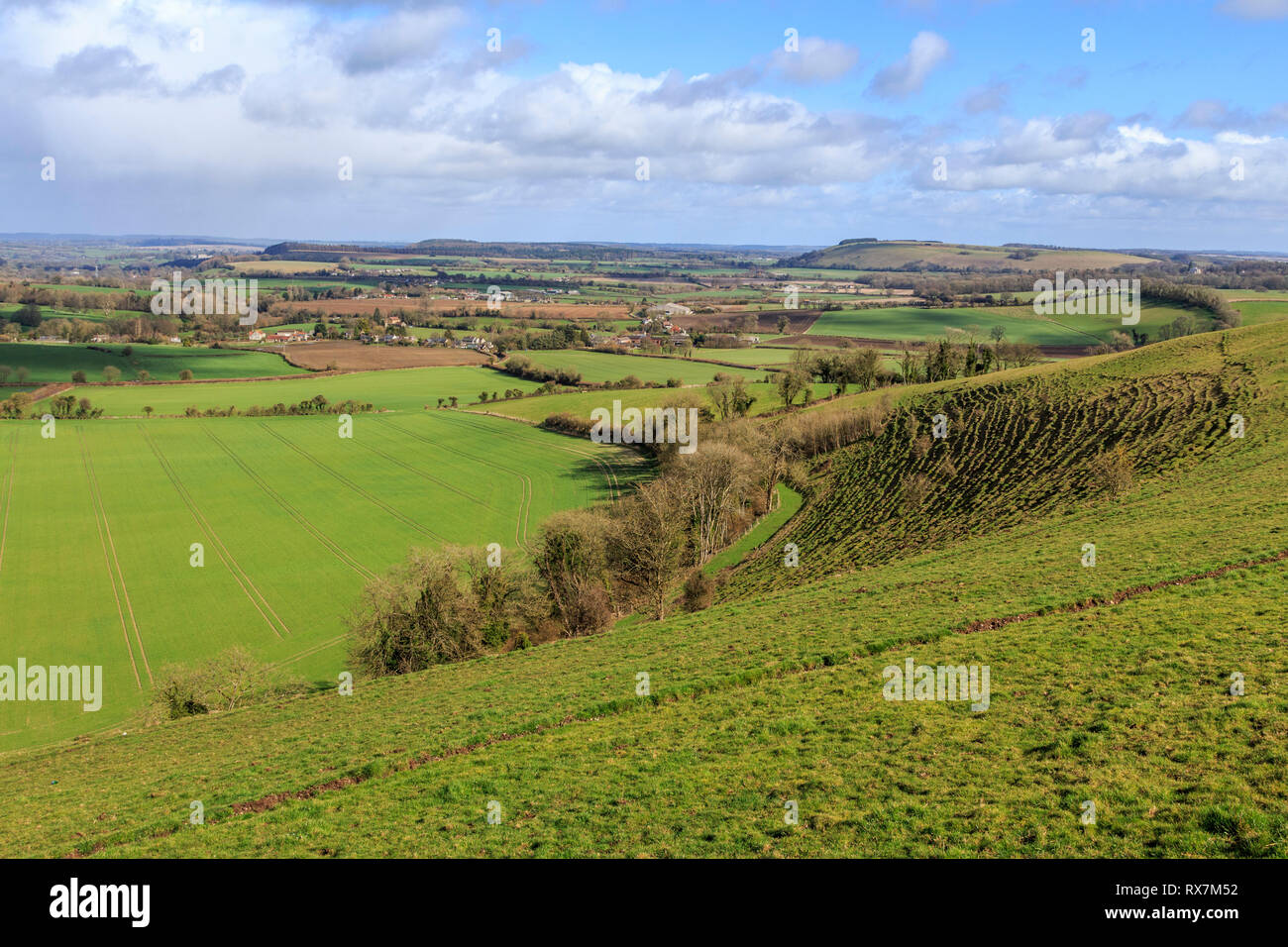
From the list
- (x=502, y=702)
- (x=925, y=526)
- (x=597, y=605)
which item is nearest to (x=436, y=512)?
(x=597, y=605)

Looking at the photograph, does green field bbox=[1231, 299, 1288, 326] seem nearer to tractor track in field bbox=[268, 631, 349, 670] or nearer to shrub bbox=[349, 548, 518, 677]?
shrub bbox=[349, 548, 518, 677]

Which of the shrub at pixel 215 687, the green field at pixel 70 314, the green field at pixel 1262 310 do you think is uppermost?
the green field at pixel 70 314

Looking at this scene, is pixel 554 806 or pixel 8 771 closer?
pixel 554 806

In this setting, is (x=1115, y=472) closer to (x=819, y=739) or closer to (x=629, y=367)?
(x=819, y=739)

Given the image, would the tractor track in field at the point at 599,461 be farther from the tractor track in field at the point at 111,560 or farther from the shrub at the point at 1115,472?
the shrub at the point at 1115,472

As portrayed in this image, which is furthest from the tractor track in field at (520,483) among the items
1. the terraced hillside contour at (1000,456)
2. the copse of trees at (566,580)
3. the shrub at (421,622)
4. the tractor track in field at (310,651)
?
the terraced hillside contour at (1000,456)

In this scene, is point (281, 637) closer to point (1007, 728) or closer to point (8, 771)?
point (8, 771)
